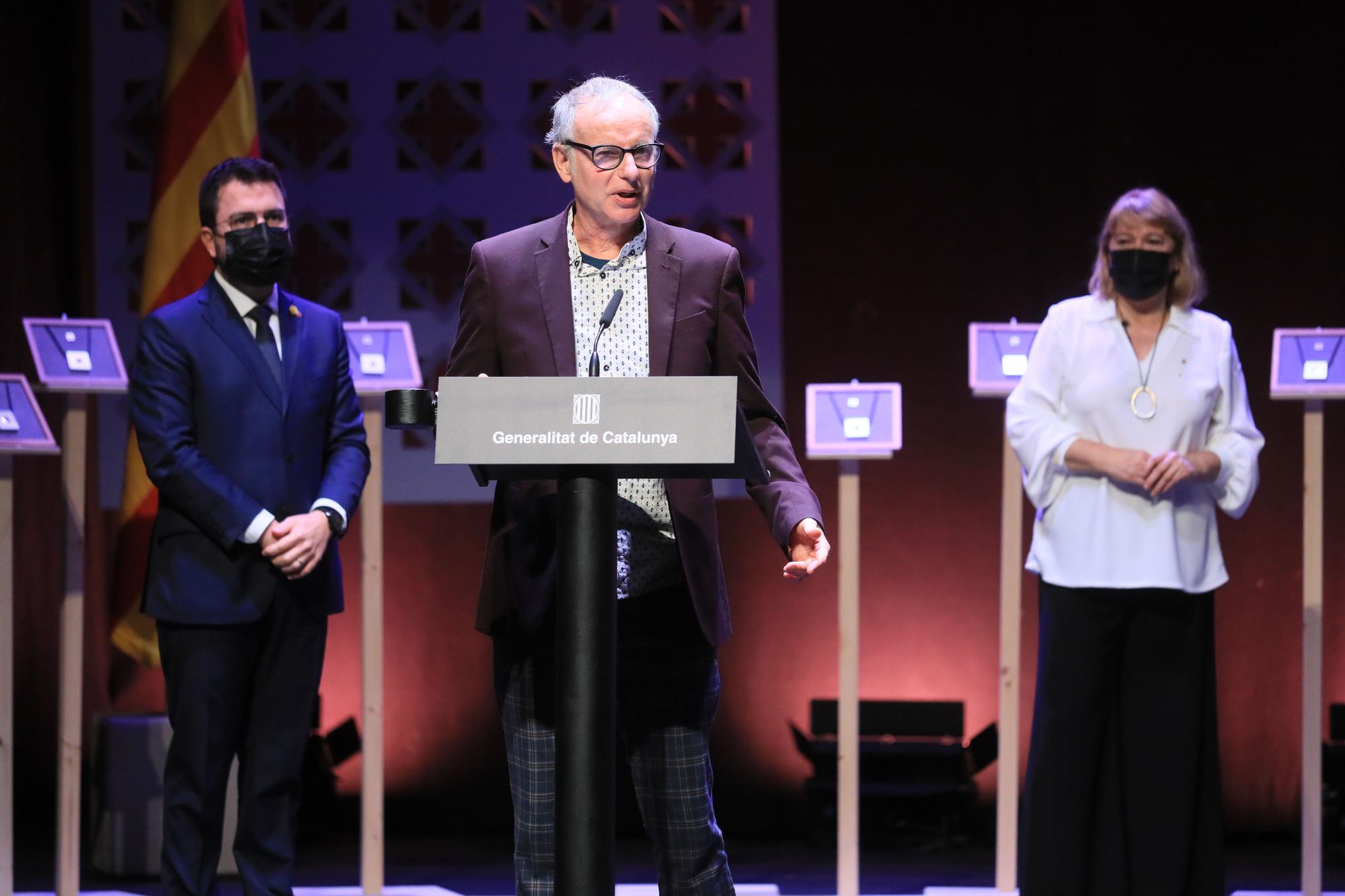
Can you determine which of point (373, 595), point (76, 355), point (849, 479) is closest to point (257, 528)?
point (373, 595)

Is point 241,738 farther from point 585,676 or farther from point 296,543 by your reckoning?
point 585,676

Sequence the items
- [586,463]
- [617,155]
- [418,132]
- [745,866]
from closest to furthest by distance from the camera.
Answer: [586,463], [617,155], [745,866], [418,132]

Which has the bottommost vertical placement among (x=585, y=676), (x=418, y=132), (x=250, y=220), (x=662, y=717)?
(x=662, y=717)

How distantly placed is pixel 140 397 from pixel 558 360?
1.39 meters

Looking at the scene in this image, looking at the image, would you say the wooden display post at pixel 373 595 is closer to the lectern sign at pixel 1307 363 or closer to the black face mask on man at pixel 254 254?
the black face mask on man at pixel 254 254

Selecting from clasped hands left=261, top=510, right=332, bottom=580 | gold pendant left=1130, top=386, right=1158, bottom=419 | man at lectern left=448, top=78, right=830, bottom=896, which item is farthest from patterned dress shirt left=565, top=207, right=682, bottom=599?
gold pendant left=1130, top=386, right=1158, bottom=419

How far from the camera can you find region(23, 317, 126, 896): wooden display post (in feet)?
11.2

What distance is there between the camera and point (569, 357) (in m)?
1.98

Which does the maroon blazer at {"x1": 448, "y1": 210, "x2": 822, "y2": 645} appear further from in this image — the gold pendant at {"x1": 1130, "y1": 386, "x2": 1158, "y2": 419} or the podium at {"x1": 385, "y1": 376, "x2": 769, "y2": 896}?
the gold pendant at {"x1": 1130, "y1": 386, "x2": 1158, "y2": 419}

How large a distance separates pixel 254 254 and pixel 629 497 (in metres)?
1.40

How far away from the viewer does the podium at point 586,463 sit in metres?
1.54

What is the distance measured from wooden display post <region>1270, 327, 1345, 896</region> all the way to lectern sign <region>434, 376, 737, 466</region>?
2319 mm

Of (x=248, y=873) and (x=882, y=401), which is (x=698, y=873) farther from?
(x=882, y=401)

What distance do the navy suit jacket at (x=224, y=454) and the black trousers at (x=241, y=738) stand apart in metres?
0.07
